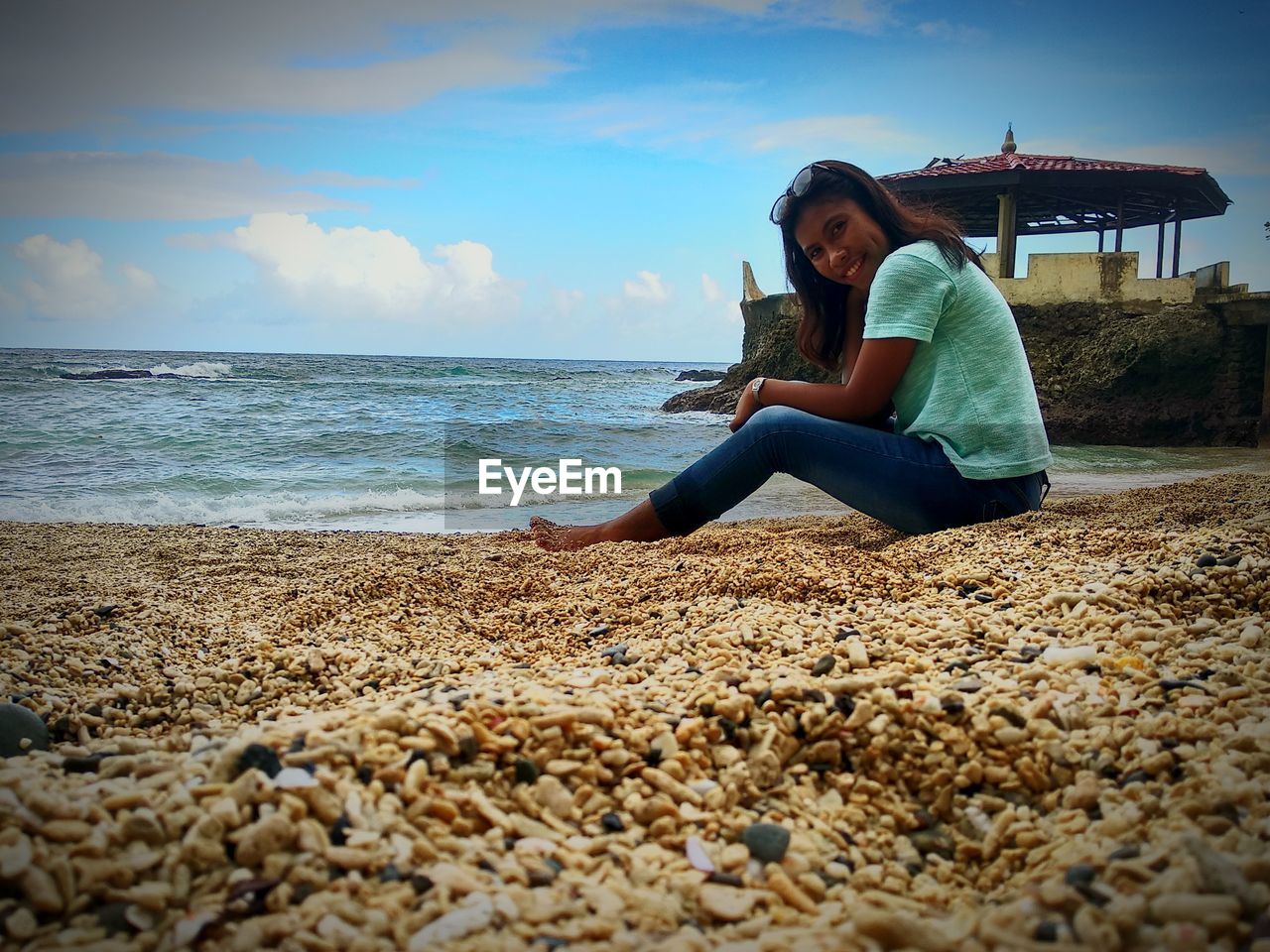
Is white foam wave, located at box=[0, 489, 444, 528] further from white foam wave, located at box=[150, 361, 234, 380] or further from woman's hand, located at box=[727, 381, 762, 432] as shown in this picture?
white foam wave, located at box=[150, 361, 234, 380]

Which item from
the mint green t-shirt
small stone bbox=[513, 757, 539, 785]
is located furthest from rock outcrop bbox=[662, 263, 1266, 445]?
small stone bbox=[513, 757, 539, 785]

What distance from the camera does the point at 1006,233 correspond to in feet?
43.0

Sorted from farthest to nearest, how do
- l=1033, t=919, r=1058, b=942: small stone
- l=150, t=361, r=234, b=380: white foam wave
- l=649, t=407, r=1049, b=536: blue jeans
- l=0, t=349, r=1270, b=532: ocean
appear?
l=150, t=361, r=234, b=380: white foam wave, l=0, t=349, r=1270, b=532: ocean, l=649, t=407, r=1049, b=536: blue jeans, l=1033, t=919, r=1058, b=942: small stone

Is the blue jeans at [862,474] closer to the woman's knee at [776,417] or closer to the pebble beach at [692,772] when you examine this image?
the woman's knee at [776,417]

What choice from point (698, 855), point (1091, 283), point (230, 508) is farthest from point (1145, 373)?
point (698, 855)

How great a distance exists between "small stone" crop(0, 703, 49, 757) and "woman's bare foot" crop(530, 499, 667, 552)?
6.29 ft

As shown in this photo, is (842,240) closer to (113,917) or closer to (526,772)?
(526,772)

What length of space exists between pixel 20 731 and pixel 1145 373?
13.9 metres

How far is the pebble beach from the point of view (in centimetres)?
91

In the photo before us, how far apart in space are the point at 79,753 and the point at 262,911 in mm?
691

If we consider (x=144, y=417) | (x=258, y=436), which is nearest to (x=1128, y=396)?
(x=258, y=436)

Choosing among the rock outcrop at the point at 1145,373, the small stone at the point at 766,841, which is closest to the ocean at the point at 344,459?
the rock outcrop at the point at 1145,373

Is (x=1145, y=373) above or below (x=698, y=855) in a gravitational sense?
above

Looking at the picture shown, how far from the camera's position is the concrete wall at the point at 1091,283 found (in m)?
12.1
